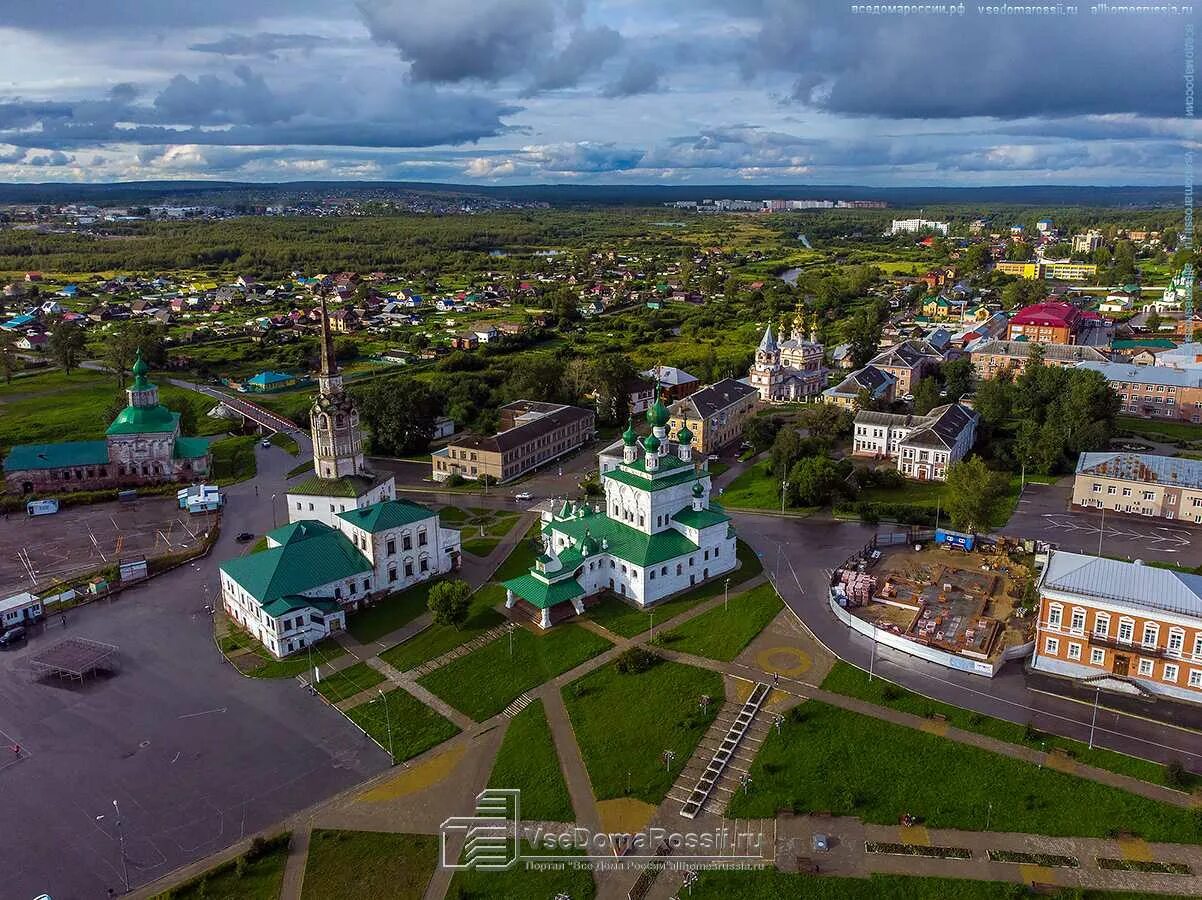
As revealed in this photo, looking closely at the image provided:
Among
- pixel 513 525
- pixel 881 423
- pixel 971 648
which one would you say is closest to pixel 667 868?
pixel 971 648

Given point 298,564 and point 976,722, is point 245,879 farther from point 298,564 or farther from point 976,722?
point 976,722

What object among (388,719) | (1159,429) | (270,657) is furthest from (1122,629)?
(1159,429)

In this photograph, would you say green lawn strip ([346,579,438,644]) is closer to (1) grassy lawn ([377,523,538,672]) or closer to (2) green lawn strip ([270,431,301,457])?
(1) grassy lawn ([377,523,538,672])

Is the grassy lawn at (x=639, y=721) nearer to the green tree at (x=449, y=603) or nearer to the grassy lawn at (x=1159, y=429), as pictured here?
the green tree at (x=449, y=603)

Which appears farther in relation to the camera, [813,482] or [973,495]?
[813,482]

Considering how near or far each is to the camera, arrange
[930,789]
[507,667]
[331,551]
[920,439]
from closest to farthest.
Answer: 1. [930,789]
2. [507,667]
3. [331,551]
4. [920,439]

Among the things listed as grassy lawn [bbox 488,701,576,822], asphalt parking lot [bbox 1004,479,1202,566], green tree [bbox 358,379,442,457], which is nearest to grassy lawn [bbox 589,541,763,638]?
grassy lawn [bbox 488,701,576,822]
